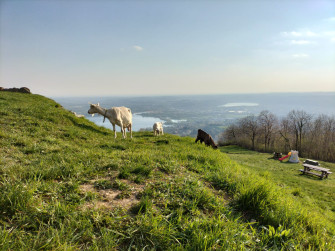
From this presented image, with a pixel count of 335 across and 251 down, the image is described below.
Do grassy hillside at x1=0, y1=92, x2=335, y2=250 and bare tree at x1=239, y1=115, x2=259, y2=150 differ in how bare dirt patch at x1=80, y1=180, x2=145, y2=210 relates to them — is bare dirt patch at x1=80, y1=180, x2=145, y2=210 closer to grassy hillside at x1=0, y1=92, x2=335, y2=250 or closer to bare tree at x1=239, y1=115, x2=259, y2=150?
grassy hillside at x1=0, y1=92, x2=335, y2=250

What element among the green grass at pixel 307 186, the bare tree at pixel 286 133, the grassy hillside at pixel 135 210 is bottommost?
the bare tree at pixel 286 133

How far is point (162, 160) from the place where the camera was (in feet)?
17.6

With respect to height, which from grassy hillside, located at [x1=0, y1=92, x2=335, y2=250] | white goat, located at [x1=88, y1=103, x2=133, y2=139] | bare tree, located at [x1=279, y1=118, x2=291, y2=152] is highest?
white goat, located at [x1=88, y1=103, x2=133, y2=139]

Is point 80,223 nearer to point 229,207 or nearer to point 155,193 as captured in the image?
point 155,193

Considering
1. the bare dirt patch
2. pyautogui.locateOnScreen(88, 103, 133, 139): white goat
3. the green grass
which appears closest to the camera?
the bare dirt patch

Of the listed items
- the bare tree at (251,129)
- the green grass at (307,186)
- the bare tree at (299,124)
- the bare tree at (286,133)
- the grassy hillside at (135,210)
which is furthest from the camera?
the bare tree at (251,129)

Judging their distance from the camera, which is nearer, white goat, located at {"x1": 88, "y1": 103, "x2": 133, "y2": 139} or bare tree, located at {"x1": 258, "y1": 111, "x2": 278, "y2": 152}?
white goat, located at {"x1": 88, "y1": 103, "x2": 133, "y2": 139}

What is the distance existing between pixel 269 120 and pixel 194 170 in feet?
233

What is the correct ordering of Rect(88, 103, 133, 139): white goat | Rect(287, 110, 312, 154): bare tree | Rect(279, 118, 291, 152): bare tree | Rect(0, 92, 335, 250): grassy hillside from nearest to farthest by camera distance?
Rect(0, 92, 335, 250): grassy hillside < Rect(88, 103, 133, 139): white goat < Rect(287, 110, 312, 154): bare tree < Rect(279, 118, 291, 152): bare tree

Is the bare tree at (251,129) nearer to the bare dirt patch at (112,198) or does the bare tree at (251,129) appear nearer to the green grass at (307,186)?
the green grass at (307,186)

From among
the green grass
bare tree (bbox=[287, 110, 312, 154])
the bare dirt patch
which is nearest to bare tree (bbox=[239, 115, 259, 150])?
bare tree (bbox=[287, 110, 312, 154])

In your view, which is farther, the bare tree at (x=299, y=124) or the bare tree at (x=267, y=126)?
the bare tree at (x=267, y=126)

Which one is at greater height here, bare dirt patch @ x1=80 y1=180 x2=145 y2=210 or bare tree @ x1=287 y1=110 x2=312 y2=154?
bare dirt patch @ x1=80 y1=180 x2=145 y2=210

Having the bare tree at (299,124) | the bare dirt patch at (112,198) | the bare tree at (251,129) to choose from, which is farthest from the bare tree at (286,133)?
the bare dirt patch at (112,198)
